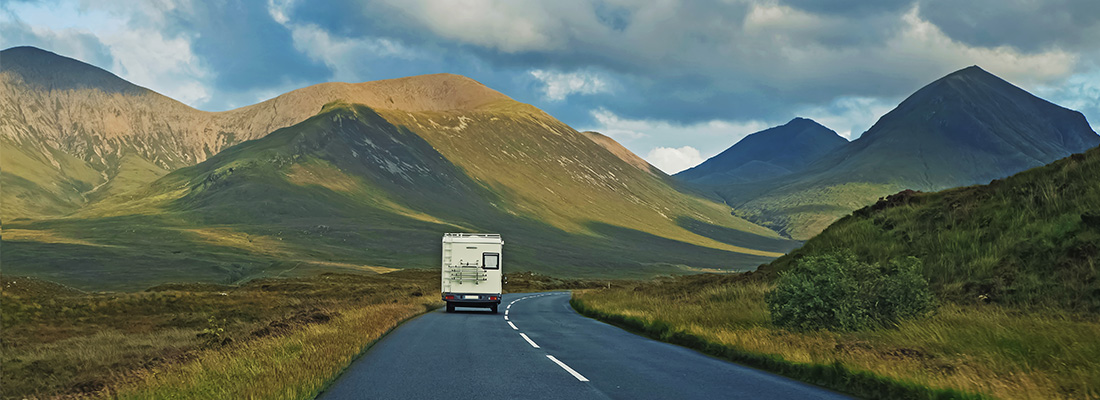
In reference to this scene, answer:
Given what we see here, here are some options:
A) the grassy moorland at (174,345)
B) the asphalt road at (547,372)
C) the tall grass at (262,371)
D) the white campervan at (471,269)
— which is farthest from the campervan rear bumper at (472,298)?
the tall grass at (262,371)

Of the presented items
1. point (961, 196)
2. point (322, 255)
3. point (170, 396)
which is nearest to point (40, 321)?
point (170, 396)

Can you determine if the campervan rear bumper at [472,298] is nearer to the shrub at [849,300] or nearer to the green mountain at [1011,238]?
the green mountain at [1011,238]

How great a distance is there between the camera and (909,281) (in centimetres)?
1878

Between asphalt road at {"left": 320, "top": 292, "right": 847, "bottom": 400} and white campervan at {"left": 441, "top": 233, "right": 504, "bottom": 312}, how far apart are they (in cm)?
1345

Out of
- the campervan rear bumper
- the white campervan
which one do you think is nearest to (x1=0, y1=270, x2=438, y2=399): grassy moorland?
the campervan rear bumper

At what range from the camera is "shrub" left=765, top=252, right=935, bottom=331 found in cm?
1858

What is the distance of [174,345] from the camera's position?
2536 cm

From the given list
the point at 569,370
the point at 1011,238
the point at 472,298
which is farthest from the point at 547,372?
the point at 472,298

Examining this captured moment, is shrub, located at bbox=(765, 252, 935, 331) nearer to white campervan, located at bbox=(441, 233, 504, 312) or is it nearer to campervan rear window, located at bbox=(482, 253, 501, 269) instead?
campervan rear window, located at bbox=(482, 253, 501, 269)

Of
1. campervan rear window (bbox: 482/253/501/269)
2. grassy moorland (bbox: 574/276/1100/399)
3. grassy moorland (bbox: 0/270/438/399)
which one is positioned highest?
campervan rear window (bbox: 482/253/501/269)

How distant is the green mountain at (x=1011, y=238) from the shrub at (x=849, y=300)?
11.9 ft

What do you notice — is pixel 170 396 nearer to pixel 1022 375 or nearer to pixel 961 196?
pixel 1022 375

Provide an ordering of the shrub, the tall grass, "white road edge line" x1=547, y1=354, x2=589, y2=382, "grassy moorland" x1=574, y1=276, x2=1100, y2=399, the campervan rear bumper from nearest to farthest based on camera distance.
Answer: "grassy moorland" x1=574, y1=276, x2=1100, y2=399 < the tall grass < "white road edge line" x1=547, y1=354, x2=589, y2=382 < the shrub < the campervan rear bumper

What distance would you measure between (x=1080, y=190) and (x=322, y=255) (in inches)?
5342
